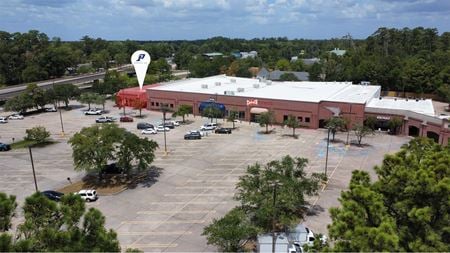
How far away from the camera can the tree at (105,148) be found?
37188mm

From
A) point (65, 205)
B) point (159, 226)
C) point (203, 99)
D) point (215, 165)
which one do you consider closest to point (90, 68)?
point (203, 99)

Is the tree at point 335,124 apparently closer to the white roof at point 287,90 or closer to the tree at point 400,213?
the white roof at point 287,90

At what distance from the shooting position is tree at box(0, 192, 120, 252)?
14.6 metres

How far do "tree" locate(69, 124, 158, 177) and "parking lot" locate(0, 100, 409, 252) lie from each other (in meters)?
3.24

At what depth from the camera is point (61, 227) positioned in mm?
16344

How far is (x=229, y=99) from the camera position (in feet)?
229

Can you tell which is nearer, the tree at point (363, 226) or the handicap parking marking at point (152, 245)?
the tree at point (363, 226)

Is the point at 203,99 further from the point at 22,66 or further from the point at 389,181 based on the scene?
the point at 22,66

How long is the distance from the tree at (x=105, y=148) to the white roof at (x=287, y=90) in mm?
33748

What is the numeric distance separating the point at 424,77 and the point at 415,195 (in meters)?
81.3

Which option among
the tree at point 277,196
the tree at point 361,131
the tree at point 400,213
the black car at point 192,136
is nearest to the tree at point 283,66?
the tree at point 361,131

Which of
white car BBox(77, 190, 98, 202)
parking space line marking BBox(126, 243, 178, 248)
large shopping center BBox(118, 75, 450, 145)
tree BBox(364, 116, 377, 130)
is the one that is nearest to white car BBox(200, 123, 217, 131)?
large shopping center BBox(118, 75, 450, 145)

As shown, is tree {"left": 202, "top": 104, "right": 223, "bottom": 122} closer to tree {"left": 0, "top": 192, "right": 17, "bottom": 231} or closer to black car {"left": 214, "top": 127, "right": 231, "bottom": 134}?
black car {"left": 214, "top": 127, "right": 231, "bottom": 134}

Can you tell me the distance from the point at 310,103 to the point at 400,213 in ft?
152
